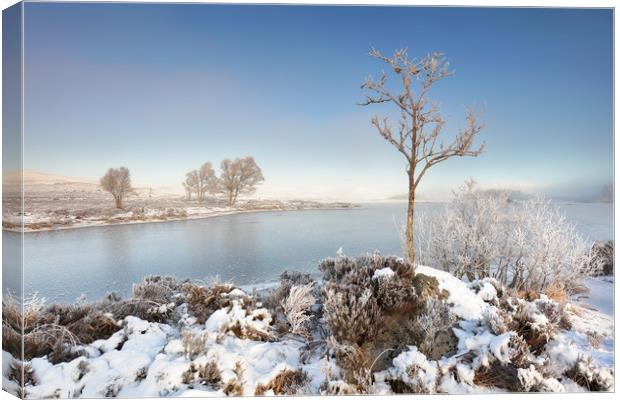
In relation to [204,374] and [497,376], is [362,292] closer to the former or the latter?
[497,376]

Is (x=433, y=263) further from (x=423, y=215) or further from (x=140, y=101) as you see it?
(x=140, y=101)

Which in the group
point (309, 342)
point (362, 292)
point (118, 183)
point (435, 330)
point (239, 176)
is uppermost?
point (239, 176)

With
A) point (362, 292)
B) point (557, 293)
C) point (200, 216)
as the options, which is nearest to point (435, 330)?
point (362, 292)

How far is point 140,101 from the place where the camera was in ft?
13.3

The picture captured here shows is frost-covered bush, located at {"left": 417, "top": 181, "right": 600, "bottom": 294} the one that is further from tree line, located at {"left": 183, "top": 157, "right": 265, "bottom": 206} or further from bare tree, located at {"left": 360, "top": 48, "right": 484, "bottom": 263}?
tree line, located at {"left": 183, "top": 157, "right": 265, "bottom": 206}

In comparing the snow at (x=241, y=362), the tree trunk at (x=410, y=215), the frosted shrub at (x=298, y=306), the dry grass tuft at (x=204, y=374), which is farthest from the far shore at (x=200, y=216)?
the dry grass tuft at (x=204, y=374)

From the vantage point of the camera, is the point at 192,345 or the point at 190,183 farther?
the point at 190,183

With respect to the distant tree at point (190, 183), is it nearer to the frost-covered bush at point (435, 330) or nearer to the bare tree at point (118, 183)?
the bare tree at point (118, 183)

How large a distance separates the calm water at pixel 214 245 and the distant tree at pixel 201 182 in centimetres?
38

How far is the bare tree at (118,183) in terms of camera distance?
4.04 m

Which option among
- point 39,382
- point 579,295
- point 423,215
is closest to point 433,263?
point 423,215

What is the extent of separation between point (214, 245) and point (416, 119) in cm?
275

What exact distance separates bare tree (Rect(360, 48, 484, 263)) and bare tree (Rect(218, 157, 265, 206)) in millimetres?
1475

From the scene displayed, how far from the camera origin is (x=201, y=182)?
14.1 ft
